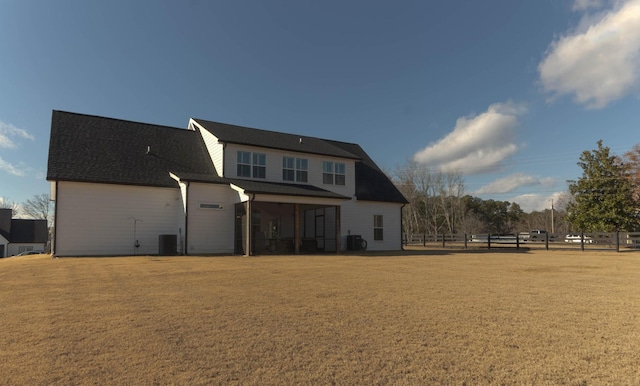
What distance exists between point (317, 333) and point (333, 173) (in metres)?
18.9

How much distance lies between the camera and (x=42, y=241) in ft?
178

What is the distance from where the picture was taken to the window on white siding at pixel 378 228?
2439 centimetres

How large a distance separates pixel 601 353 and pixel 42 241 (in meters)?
65.1

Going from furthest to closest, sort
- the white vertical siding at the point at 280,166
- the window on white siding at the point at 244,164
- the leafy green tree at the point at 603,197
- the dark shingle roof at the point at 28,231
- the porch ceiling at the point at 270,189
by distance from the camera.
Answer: the dark shingle roof at the point at 28,231 < the leafy green tree at the point at 603,197 < the window on white siding at the point at 244,164 < the white vertical siding at the point at 280,166 < the porch ceiling at the point at 270,189

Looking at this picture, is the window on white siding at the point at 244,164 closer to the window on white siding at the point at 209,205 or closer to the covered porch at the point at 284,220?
the covered porch at the point at 284,220

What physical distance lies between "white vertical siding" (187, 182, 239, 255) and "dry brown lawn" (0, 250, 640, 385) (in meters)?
9.42

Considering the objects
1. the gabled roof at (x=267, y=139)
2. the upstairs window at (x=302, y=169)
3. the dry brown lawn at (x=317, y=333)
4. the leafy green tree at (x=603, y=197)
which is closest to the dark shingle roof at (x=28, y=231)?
the gabled roof at (x=267, y=139)

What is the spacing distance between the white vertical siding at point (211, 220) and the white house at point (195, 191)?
5 centimetres

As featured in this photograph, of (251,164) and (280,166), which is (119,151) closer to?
(251,164)

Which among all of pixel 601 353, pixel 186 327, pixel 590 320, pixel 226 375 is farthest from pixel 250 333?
pixel 590 320

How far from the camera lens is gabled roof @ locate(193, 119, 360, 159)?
20.7m

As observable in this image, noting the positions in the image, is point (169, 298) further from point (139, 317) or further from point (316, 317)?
point (316, 317)

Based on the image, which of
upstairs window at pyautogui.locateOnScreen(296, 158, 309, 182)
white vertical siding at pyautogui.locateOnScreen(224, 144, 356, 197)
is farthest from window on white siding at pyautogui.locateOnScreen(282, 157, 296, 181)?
upstairs window at pyautogui.locateOnScreen(296, 158, 309, 182)

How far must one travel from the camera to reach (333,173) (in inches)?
917
